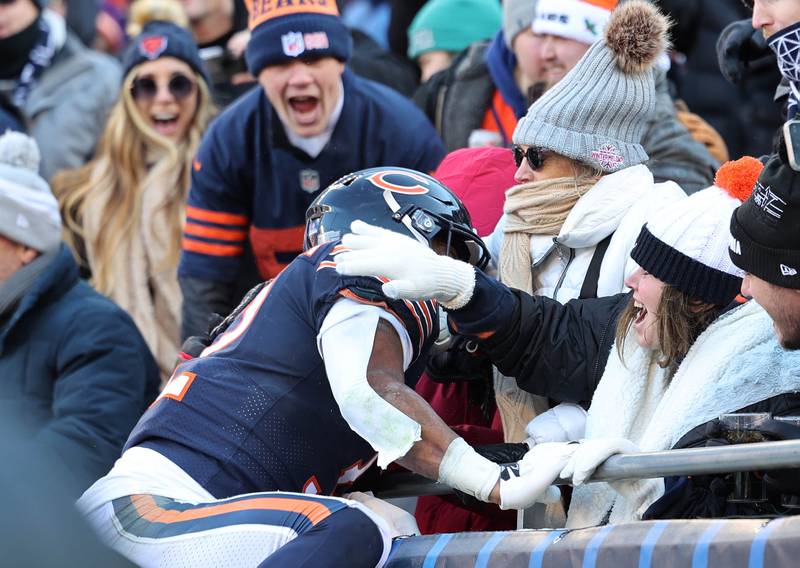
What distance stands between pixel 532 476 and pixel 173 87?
4.32 m

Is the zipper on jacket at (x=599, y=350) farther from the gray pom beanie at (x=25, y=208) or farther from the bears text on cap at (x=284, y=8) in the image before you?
the bears text on cap at (x=284, y=8)

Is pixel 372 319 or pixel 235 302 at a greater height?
pixel 372 319

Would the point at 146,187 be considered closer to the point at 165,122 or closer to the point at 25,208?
the point at 165,122

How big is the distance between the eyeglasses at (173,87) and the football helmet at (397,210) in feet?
10.8

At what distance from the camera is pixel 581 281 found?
15.6ft

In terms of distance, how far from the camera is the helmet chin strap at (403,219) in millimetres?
4387

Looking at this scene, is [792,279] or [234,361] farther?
[234,361]

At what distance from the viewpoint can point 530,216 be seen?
4.82m

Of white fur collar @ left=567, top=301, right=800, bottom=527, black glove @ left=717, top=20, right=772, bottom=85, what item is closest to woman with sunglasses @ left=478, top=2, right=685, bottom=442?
white fur collar @ left=567, top=301, right=800, bottom=527

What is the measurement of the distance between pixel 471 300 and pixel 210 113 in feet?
12.2

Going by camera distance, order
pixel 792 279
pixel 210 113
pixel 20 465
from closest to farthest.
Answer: pixel 20 465
pixel 792 279
pixel 210 113

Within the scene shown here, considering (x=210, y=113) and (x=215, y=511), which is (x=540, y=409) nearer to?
(x=215, y=511)

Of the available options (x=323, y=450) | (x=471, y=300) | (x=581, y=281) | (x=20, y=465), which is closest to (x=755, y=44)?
(x=581, y=281)

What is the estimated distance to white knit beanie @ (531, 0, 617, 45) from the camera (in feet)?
20.8
